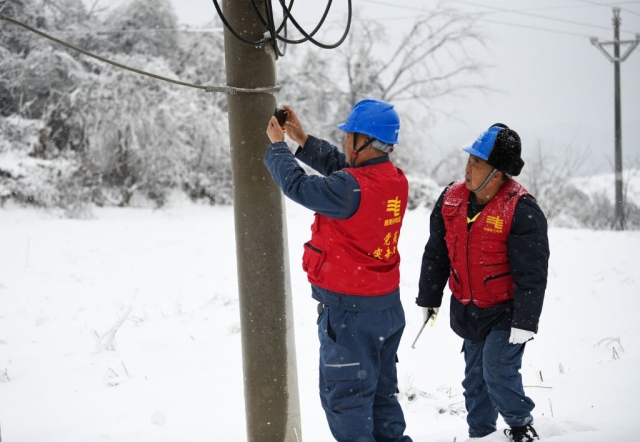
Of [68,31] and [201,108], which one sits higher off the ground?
[68,31]

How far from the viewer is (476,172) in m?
3.00

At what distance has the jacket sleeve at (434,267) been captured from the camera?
329cm

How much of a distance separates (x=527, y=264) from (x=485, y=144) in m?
0.66

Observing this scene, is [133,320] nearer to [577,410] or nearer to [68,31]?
[577,410]

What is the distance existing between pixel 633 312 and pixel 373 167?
5625 mm

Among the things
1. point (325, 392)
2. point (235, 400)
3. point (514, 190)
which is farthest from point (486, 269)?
point (235, 400)

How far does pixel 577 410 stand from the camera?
12.2ft

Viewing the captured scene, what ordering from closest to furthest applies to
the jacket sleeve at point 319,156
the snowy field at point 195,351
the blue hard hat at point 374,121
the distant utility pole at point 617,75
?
1. the blue hard hat at point 374,121
2. the jacket sleeve at point 319,156
3. the snowy field at point 195,351
4. the distant utility pole at point 617,75

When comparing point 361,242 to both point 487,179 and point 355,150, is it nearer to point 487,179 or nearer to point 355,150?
point 355,150

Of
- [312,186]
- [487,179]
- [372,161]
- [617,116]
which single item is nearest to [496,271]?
[487,179]

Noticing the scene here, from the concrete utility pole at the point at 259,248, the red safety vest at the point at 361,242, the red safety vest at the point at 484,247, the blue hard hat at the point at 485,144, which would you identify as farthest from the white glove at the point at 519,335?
the concrete utility pole at the point at 259,248

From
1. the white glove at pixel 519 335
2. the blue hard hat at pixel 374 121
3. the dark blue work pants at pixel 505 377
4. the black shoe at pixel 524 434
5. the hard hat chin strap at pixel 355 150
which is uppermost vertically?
the blue hard hat at pixel 374 121

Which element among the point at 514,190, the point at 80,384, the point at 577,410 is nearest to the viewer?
the point at 514,190

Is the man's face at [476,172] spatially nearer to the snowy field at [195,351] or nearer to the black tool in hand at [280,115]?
the black tool in hand at [280,115]
